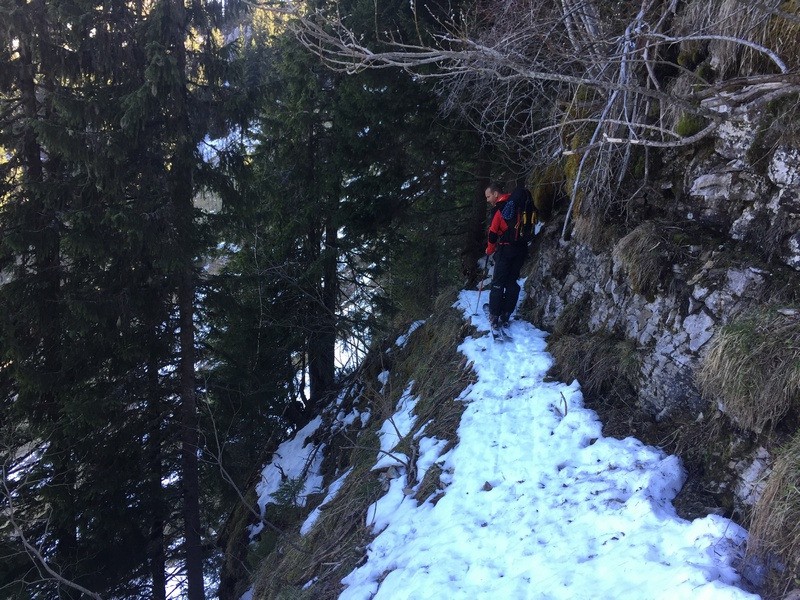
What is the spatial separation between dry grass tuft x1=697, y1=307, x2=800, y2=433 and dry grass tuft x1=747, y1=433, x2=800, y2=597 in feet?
1.04

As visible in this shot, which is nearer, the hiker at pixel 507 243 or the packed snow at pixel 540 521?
the packed snow at pixel 540 521

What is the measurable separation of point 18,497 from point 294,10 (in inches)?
364

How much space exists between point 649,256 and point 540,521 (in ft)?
8.96

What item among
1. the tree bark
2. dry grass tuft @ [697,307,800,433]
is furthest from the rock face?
the tree bark

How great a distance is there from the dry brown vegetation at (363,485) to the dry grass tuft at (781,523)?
264 cm

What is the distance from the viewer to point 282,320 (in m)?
12.0

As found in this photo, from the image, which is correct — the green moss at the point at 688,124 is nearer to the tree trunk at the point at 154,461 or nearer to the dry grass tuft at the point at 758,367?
the dry grass tuft at the point at 758,367

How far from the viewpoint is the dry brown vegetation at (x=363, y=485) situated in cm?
529

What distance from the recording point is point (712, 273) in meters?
4.70

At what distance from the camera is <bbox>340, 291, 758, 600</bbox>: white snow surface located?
135 inches

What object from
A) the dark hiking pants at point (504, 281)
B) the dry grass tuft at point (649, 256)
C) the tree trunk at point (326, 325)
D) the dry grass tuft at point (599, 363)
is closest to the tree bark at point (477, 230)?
the dark hiking pants at point (504, 281)

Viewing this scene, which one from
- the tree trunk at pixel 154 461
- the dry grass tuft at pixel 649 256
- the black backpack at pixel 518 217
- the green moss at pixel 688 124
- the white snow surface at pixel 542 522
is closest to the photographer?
the white snow surface at pixel 542 522

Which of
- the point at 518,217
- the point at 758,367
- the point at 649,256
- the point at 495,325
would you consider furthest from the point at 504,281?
the point at 758,367

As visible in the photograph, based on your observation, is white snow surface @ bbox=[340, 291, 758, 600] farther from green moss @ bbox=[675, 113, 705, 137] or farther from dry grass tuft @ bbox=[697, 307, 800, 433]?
green moss @ bbox=[675, 113, 705, 137]
